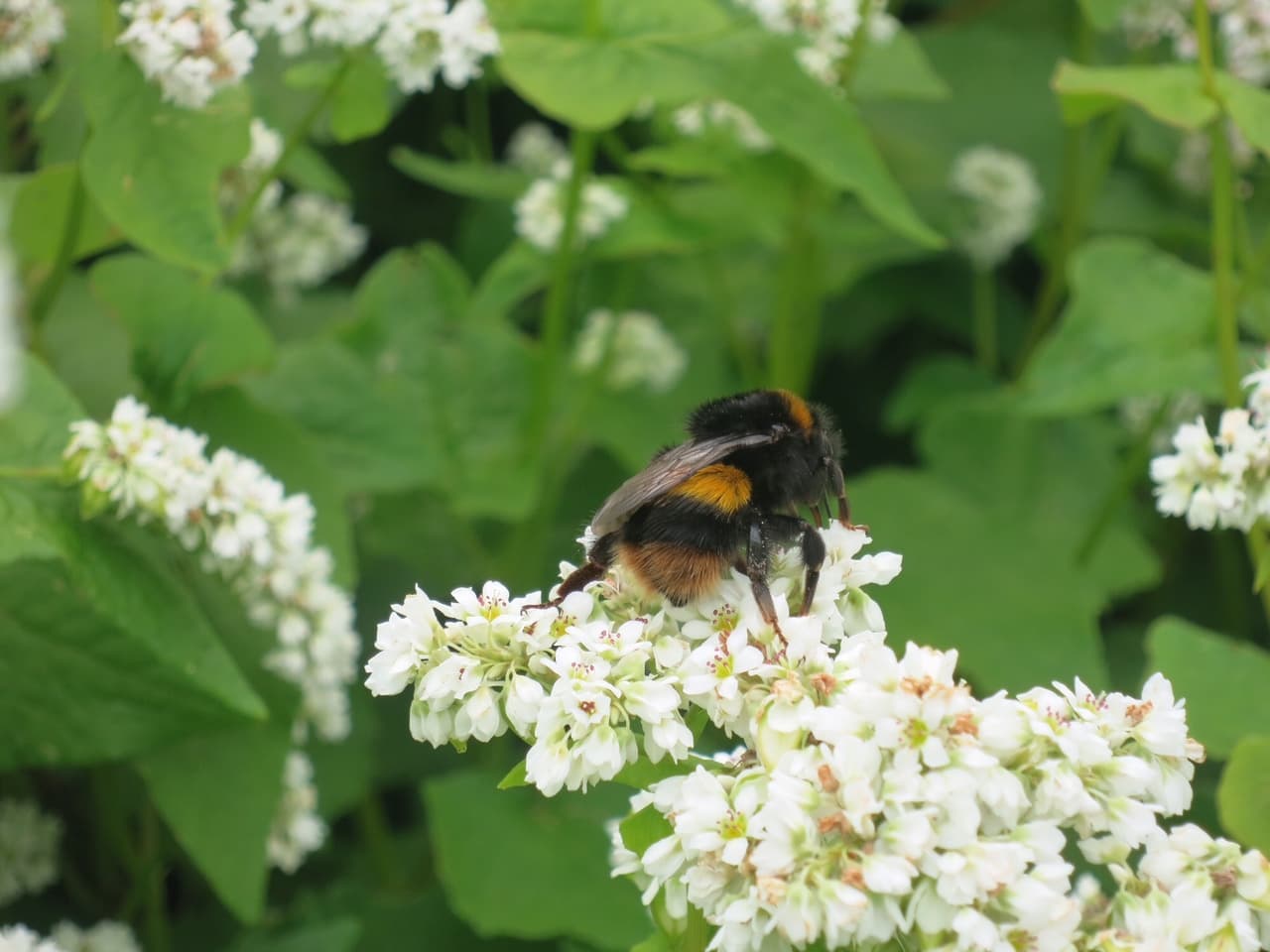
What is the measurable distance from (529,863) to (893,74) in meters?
2.28

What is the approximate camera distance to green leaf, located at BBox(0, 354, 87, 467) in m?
2.65

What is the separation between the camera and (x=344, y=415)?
369cm

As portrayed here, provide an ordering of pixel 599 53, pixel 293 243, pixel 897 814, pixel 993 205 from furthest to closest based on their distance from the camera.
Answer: pixel 993 205
pixel 293 243
pixel 599 53
pixel 897 814

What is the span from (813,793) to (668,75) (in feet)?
6.87

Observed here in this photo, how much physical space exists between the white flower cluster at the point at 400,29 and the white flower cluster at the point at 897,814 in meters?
1.76

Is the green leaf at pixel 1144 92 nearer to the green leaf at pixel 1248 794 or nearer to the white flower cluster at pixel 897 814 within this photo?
the green leaf at pixel 1248 794

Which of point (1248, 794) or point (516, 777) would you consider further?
point (1248, 794)

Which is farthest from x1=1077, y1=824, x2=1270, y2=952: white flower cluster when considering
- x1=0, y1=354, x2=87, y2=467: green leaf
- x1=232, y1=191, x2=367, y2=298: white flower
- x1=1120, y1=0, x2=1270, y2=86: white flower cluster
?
x1=232, y1=191, x2=367, y2=298: white flower

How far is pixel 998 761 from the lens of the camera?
1.61 m

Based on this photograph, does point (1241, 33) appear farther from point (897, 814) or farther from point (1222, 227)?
point (897, 814)

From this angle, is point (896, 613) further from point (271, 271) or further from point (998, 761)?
point (998, 761)

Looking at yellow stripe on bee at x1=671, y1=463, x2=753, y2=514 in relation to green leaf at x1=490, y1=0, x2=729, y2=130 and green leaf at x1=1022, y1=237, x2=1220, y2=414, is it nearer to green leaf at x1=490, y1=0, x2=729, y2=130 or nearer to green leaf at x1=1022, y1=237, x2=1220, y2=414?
green leaf at x1=490, y1=0, x2=729, y2=130

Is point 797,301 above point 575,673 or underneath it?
underneath

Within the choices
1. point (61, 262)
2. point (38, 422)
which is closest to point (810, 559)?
point (38, 422)
